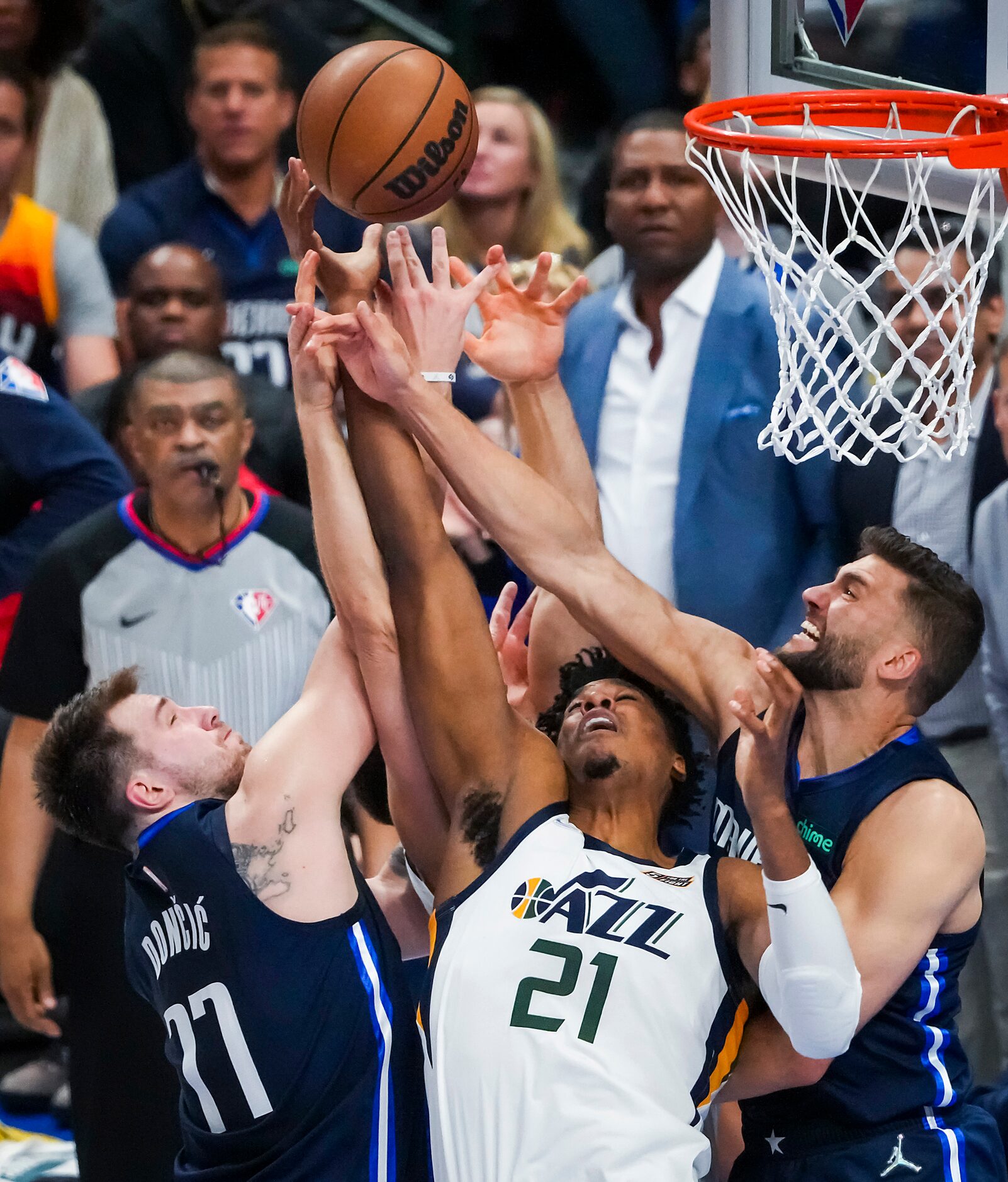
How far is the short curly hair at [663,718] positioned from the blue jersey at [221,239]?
7.51 feet

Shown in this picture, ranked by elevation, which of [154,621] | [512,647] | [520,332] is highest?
[520,332]

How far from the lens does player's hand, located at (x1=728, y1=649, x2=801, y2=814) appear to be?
9.30 feet

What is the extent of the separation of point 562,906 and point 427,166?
5.08 ft

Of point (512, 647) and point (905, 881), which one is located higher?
point (512, 647)

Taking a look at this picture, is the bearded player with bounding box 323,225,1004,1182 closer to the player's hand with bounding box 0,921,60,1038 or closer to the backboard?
the backboard

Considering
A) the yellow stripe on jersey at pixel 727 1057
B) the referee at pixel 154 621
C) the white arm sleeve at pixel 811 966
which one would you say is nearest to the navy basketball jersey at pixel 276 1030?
the yellow stripe on jersey at pixel 727 1057

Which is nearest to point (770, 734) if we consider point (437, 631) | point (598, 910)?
point (598, 910)

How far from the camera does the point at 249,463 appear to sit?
5.23 m

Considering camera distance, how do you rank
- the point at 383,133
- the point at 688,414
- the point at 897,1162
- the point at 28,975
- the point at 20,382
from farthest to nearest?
the point at 20,382, the point at 688,414, the point at 28,975, the point at 383,133, the point at 897,1162

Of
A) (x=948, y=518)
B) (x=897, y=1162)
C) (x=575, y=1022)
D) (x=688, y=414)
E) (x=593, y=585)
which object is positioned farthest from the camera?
(x=688, y=414)

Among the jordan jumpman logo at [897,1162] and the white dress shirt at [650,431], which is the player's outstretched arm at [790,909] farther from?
the white dress shirt at [650,431]

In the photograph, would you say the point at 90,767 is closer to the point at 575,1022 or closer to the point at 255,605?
the point at 575,1022

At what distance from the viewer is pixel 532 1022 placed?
3012 millimetres

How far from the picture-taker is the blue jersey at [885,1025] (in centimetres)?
316
